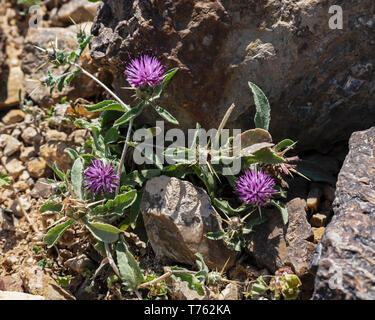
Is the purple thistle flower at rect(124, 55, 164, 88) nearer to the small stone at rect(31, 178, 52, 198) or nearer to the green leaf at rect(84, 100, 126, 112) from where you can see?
the green leaf at rect(84, 100, 126, 112)

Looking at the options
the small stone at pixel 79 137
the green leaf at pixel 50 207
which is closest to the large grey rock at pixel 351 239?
the green leaf at pixel 50 207

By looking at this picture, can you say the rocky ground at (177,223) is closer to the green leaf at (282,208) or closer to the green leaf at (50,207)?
the green leaf at (282,208)

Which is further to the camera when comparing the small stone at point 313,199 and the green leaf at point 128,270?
the small stone at point 313,199

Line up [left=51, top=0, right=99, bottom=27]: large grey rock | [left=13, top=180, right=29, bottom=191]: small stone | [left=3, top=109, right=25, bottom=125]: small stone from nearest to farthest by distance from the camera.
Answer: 1. [left=13, top=180, right=29, bottom=191]: small stone
2. [left=3, top=109, right=25, bottom=125]: small stone
3. [left=51, top=0, right=99, bottom=27]: large grey rock

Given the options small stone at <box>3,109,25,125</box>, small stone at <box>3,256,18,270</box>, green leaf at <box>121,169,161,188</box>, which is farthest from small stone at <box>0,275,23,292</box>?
small stone at <box>3,109,25,125</box>

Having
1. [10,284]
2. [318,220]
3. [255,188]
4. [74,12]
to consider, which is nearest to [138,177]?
[255,188]
